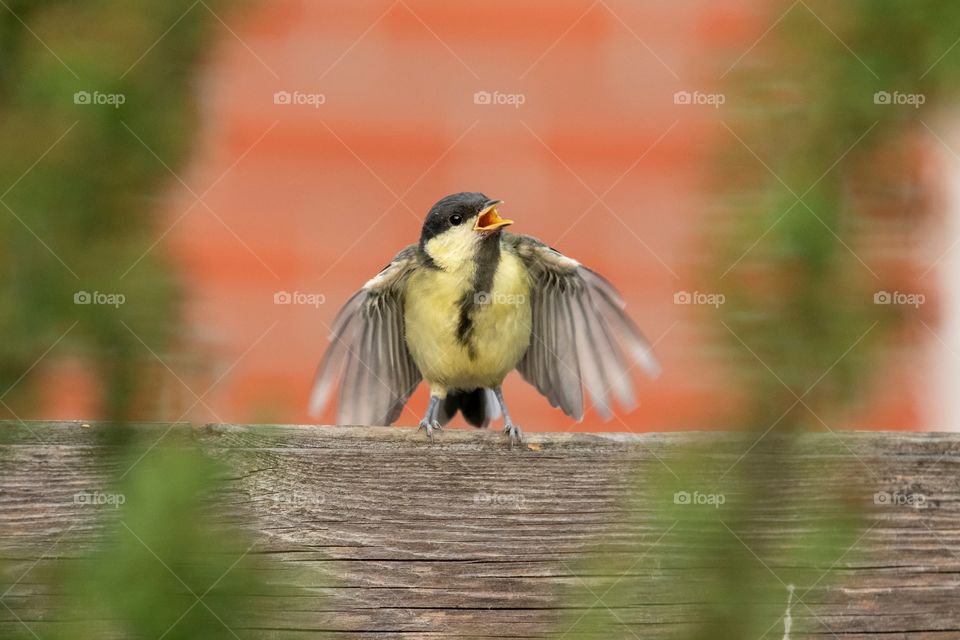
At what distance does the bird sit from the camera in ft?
11.8

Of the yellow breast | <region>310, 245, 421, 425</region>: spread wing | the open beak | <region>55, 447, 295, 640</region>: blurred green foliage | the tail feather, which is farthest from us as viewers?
the tail feather

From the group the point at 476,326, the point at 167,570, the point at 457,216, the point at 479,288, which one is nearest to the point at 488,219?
the point at 457,216

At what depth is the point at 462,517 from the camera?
5.76 feet

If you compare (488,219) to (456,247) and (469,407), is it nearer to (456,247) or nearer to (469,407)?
(456,247)

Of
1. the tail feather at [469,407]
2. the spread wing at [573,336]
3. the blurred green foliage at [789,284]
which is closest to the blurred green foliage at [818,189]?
the blurred green foliage at [789,284]

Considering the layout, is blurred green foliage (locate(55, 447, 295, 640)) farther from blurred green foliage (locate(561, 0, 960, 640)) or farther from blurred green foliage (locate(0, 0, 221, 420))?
blurred green foliage (locate(561, 0, 960, 640))

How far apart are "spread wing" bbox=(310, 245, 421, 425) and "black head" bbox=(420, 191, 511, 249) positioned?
0.31ft

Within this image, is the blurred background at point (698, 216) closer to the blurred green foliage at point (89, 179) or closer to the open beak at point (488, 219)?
the blurred green foliage at point (89, 179)

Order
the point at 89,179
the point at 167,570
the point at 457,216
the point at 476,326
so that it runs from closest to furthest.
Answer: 1. the point at 167,570
2. the point at 89,179
3. the point at 476,326
4. the point at 457,216

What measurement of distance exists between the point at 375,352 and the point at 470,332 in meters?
0.38

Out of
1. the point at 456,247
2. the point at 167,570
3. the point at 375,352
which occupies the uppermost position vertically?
the point at 456,247

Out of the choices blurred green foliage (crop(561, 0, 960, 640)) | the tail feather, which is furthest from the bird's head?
blurred green foliage (crop(561, 0, 960, 640))

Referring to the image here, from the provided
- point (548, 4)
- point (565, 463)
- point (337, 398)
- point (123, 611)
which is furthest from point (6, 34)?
point (548, 4)

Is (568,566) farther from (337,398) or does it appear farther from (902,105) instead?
(337,398)
